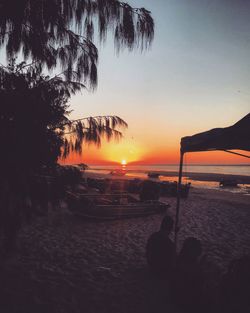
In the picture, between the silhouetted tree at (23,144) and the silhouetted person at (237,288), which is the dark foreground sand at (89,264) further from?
the silhouetted tree at (23,144)

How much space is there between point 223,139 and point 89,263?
14.2 ft

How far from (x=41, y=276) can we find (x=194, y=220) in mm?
9082

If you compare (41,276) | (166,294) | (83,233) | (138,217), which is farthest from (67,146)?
(138,217)

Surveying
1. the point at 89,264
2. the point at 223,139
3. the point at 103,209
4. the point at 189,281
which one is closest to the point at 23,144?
the point at 189,281

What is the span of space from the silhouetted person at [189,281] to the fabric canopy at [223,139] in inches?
78.3

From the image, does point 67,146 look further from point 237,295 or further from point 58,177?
point 237,295

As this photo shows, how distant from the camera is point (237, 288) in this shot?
409cm

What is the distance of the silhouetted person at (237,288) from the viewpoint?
13.3 feet

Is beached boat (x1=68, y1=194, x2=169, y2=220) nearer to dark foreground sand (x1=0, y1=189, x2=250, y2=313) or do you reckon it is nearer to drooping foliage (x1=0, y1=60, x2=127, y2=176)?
dark foreground sand (x1=0, y1=189, x2=250, y2=313)

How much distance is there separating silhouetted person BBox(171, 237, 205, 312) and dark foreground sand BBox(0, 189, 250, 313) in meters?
0.55

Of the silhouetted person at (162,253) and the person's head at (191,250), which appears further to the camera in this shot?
the silhouetted person at (162,253)

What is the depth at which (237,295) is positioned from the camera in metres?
4.13

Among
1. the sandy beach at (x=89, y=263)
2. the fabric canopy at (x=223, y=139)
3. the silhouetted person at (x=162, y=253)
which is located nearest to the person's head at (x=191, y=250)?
the silhouetted person at (x=162, y=253)

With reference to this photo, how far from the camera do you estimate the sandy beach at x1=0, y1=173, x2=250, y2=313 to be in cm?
491
